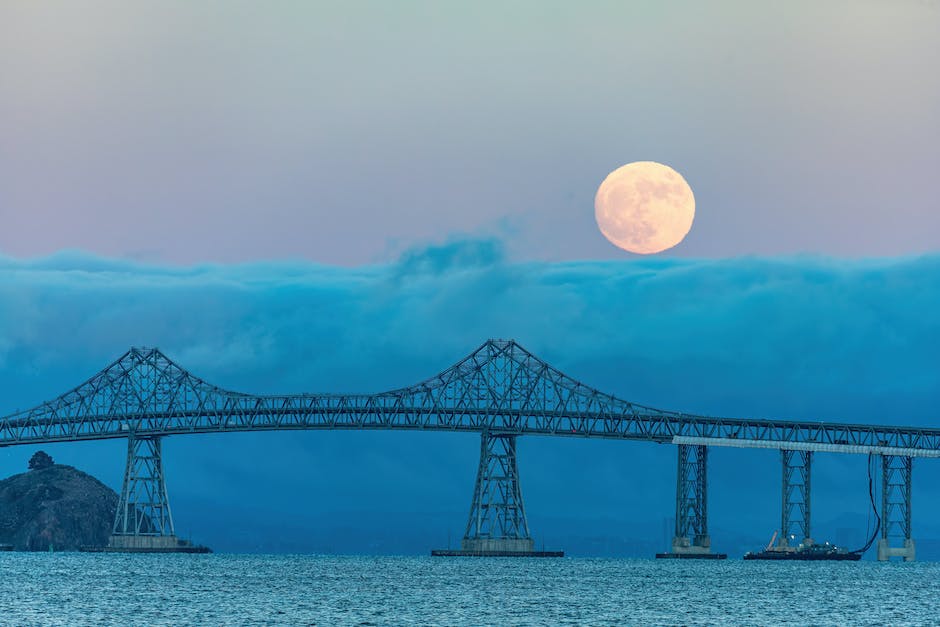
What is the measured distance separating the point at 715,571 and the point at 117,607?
276ft

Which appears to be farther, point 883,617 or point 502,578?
point 502,578

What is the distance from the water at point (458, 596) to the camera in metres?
98.4

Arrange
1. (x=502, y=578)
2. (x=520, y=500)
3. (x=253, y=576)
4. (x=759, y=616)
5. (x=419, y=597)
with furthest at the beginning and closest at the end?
(x=520, y=500) < (x=253, y=576) < (x=502, y=578) < (x=419, y=597) < (x=759, y=616)

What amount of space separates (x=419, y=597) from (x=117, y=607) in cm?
2306

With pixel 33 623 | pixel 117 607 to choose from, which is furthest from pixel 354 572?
pixel 33 623

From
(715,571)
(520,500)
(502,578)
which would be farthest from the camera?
(520,500)

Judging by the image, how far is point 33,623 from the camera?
298 ft

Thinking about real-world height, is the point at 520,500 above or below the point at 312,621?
above

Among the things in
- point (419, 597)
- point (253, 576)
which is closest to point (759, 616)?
point (419, 597)

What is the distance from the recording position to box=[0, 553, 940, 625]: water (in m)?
98.4

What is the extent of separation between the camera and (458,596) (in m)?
119

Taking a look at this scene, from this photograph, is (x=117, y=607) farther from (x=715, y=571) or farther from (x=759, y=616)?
(x=715, y=571)

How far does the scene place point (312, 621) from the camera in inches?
3728

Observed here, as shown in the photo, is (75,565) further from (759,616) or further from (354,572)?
(759,616)
